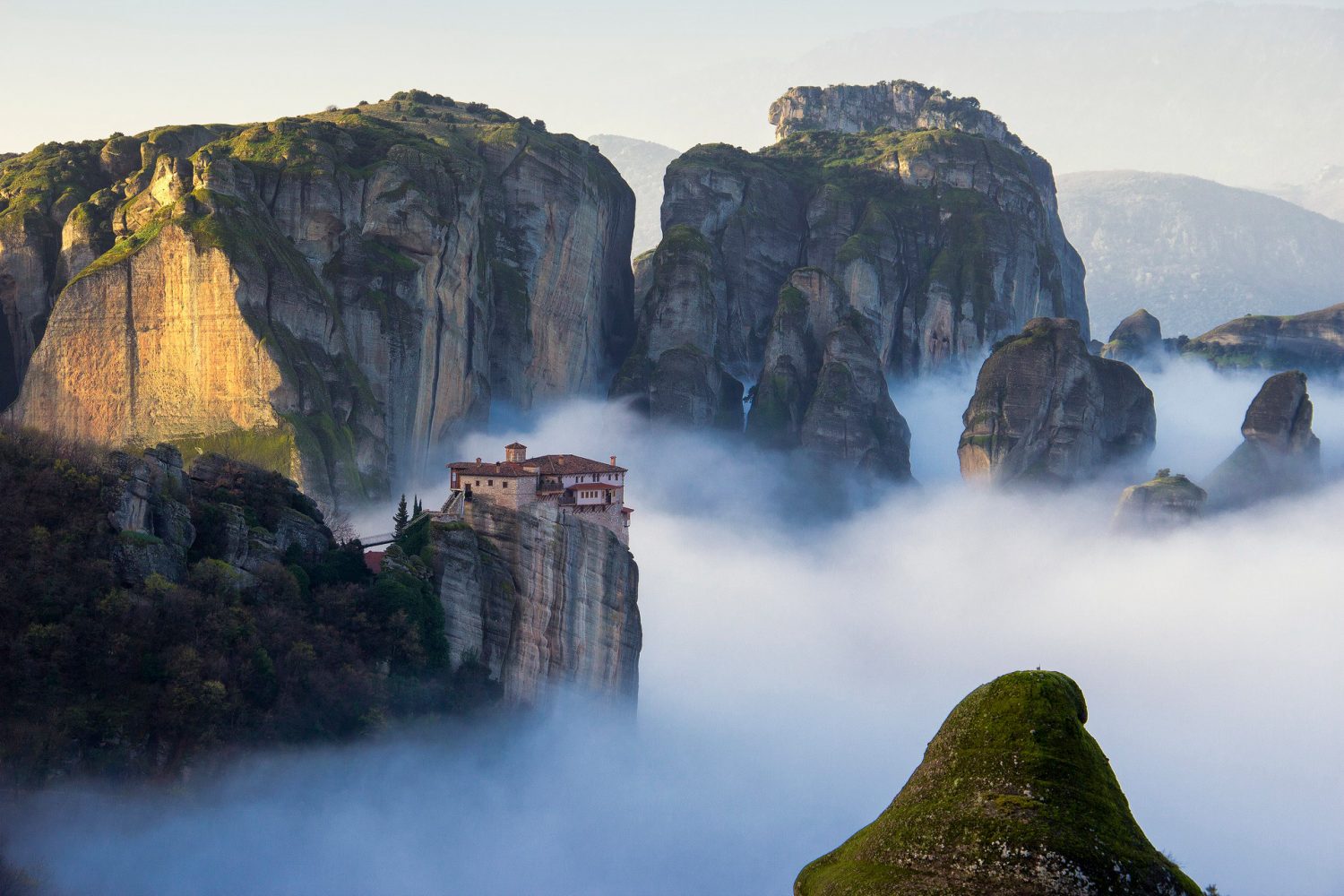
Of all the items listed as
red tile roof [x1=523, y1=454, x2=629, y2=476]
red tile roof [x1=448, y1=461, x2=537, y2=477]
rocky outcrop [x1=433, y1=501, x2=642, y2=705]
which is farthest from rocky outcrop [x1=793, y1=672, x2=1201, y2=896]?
red tile roof [x1=523, y1=454, x2=629, y2=476]

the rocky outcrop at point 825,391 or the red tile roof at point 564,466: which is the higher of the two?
the rocky outcrop at point 825,391

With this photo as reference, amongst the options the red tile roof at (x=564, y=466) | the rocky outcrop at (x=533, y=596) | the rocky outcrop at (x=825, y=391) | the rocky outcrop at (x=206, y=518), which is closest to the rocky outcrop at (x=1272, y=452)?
the rocky outcrop at (x=825, y=391)

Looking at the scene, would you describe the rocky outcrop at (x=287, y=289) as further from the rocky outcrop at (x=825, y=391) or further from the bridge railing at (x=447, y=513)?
the rocky outcrop at (x=825, y=391)

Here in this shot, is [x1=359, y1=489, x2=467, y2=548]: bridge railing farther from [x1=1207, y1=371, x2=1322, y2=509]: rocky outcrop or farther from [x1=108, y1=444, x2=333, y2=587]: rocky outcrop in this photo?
[x1=1207, y1=371, x2=1322, y2=509]: rocky outcrop

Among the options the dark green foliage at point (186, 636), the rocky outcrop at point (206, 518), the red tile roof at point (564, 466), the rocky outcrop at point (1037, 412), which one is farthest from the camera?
the rocky outcrop at point (1037, 412)

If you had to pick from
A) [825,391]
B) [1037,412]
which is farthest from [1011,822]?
[1037,412]

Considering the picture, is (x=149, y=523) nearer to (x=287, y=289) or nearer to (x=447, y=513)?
(x=447, y=513)

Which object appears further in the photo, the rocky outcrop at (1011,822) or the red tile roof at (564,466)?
the red tile roof at (564,466)
